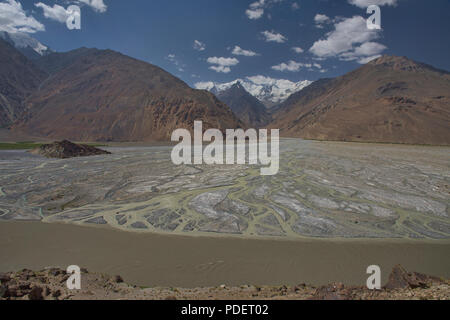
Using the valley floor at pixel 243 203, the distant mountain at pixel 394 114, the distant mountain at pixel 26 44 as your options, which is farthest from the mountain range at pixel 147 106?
the distant mountain at pixel 26 44

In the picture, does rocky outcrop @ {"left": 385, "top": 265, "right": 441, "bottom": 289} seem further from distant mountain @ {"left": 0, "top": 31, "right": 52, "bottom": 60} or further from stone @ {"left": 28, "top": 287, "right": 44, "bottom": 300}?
distant mountain @ {"left": 0, "top": 31, "right": 52, "bottom": 60}

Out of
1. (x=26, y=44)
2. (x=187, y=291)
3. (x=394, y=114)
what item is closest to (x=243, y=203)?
(x=187, y=291)

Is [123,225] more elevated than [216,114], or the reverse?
[216,114]

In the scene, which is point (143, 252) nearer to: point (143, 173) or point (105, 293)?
point (105, 293)

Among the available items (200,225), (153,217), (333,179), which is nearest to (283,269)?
(200,225)

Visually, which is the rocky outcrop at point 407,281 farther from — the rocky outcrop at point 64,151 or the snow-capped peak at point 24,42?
the snow-capped peak at point 24,42
